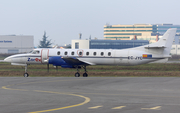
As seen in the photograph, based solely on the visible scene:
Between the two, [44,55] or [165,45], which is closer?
[165,45]

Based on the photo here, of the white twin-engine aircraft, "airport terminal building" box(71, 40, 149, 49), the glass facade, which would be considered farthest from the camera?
the glass facade

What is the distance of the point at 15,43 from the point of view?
164375 mm

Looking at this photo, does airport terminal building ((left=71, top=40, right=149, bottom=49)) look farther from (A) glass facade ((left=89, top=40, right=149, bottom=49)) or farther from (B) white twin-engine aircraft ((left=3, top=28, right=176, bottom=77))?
(B) white twin-engine aircraft ((left=3, top=28, right=176, bottom=77))

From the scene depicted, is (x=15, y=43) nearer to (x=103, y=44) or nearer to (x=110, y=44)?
(x=103, y=44)

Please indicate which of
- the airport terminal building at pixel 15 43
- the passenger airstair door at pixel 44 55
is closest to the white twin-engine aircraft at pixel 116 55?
the passenger airstair door at pixel 44 55

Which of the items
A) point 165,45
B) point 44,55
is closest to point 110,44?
point 165,45

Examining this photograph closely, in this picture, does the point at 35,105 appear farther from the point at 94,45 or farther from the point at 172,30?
the point at 94,45

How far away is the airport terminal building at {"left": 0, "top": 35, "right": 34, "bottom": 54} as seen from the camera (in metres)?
161

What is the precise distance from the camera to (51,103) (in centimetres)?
1354

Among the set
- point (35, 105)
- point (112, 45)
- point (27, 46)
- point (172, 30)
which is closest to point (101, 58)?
point (172, 30)

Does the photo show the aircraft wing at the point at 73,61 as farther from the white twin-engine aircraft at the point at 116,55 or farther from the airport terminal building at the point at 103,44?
the airport terminal building at the point at 103,44

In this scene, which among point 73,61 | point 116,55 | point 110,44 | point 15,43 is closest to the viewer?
point 73,61

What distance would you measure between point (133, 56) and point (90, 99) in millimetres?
18269

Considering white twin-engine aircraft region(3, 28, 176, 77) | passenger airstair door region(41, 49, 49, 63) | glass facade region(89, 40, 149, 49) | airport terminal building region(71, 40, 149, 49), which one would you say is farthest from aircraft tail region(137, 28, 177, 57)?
glass facade region(89, 40, 149, 49)
